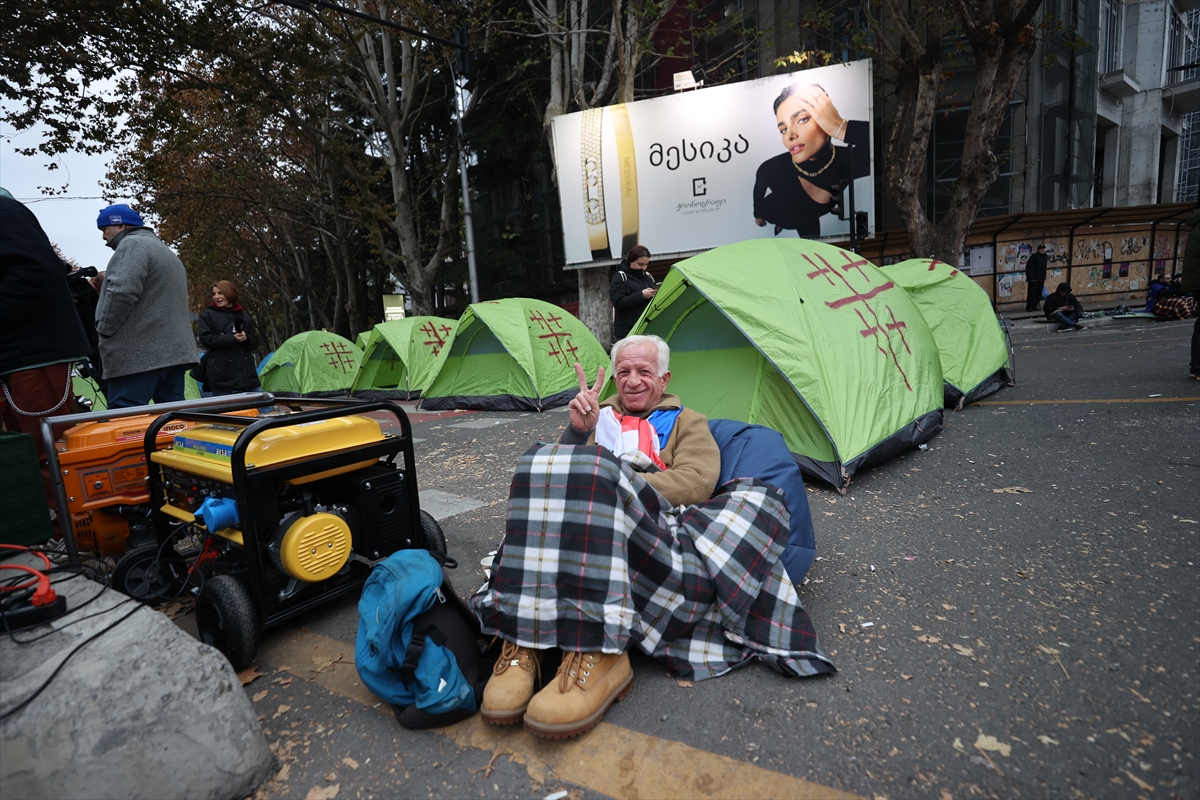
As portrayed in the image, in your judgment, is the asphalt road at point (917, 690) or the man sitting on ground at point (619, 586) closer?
the asphalt road at point (917, 690)

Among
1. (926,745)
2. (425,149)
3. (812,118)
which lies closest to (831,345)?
(926,745)

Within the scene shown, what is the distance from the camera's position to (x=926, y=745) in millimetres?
1703

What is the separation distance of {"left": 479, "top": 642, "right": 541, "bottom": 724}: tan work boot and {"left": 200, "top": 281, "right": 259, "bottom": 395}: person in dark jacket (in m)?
5.45

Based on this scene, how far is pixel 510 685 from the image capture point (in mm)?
1886

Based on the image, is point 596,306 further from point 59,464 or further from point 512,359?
point 59,464

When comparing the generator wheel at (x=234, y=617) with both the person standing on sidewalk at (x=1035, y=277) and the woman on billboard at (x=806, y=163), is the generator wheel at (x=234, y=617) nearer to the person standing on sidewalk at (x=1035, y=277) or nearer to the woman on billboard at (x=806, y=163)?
the woman on billboard at (x=806, y=163)

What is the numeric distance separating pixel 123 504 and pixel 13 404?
0.92 meters

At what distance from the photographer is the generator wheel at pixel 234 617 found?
7.46 ft

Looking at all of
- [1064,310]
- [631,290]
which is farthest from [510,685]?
[1064,310]

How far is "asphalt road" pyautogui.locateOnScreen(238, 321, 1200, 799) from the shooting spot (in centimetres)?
164

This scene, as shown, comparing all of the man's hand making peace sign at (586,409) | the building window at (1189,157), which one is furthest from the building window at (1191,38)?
the man's hand making peace sign at (586,409)

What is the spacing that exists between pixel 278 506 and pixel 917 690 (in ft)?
7.51

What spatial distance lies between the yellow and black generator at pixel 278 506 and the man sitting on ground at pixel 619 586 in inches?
26.3

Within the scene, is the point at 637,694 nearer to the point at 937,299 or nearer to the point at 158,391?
the point at 158,391
